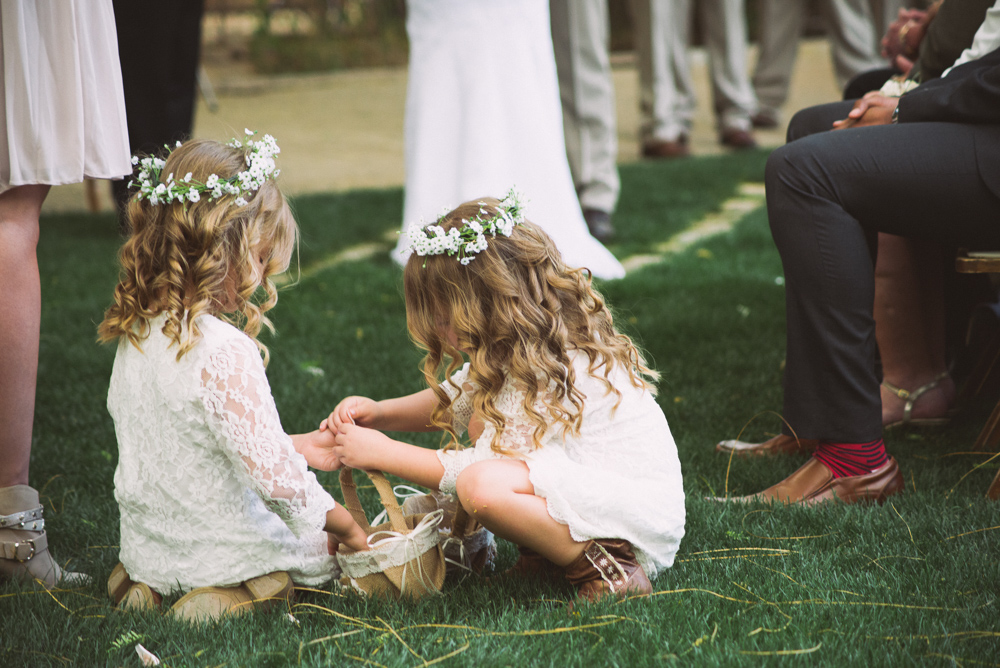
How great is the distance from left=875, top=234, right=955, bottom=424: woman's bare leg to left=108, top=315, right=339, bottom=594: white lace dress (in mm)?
1706

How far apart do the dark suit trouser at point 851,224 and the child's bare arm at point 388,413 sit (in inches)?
34.9

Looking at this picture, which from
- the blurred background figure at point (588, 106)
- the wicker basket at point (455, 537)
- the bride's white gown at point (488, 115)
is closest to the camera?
the wicker basket at point (455, 537)

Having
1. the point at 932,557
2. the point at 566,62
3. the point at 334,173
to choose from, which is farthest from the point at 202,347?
the point at 334,173

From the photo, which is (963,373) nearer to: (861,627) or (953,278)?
(953,278)

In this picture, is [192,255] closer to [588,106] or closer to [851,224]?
[851,224]

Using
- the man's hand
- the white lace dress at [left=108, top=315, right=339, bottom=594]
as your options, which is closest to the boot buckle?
the white lace dress at [left=108, top=315, right=339, bottom=594]

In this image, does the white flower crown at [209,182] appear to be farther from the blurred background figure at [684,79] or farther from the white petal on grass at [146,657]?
the blurred background figure at [684,79]

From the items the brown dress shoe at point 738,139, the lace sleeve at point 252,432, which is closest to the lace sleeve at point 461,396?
the lace sleeve at point 252,432

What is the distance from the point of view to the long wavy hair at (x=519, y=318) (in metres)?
1.80

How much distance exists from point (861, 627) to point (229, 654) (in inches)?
42.6

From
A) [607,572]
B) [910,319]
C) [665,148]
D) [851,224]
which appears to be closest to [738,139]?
[665,148]

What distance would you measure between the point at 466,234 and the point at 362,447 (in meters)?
0.46

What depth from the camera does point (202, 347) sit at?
5.61 feet

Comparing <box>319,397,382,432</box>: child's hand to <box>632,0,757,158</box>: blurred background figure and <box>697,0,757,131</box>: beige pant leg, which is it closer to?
<box>632,0,757,158</box>: blurred background figure
